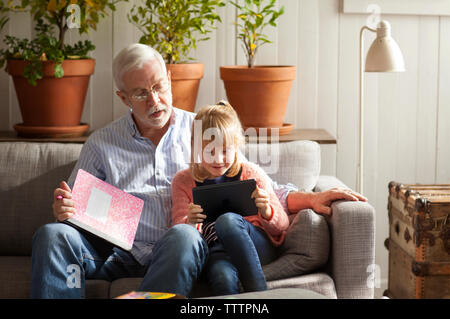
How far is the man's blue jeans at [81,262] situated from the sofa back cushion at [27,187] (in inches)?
17.5

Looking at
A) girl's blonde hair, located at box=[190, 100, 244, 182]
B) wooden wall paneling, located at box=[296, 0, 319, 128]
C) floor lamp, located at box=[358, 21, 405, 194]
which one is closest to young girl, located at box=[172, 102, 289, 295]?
girl's blonde hair, located at box=[190, 100, 244, 182]

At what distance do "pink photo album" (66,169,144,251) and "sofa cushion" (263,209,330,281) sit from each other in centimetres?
42

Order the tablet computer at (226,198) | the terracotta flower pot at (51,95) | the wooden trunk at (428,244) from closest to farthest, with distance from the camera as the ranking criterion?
the tablet computer at (226,198) < the wooden trunk at (428,244) < the terracotta flower pot at (51,95)

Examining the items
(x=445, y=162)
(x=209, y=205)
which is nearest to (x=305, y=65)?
(x=445, y=162)

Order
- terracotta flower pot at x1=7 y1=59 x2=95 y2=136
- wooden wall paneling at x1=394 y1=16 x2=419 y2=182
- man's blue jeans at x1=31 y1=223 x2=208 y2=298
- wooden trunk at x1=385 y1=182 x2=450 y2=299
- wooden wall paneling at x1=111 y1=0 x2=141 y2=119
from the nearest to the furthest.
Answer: man's blue jeans at x1=31 y1=223 x2=208 y2=298, wooden trunk at x1=385 y1=182 x2=450 y2=299, terracotta flower pot at x1=7 y1=59 x2=95 y2=136, wooden wall paneling at x1=111 y1=0 x2=141 y2=119, wooden wall paneling at x1=394 y1=16 x2=419 y2=182

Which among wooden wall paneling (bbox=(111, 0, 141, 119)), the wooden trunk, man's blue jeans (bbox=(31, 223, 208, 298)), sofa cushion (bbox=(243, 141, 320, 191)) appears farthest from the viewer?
wooden wall paneling (bbox=(111, 0, 141, 119))

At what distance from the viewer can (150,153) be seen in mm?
2045

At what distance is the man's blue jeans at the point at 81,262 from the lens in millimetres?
1642

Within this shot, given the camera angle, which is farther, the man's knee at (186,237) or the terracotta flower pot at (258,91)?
the terracotta flower pot at (258,91)

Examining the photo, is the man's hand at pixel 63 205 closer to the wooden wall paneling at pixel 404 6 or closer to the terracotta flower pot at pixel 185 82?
the terracotta flower pot at pixel 185 82

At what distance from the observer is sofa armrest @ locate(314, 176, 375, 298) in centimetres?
181

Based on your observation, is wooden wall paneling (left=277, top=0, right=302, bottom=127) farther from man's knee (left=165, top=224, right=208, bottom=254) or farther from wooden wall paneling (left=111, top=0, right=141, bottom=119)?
man's knee (left=165, top=224, right=208, bottom=254)

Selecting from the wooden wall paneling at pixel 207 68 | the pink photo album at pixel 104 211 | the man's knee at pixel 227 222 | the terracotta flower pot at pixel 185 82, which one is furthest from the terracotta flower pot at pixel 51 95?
the man's knee at pixel 227 222
